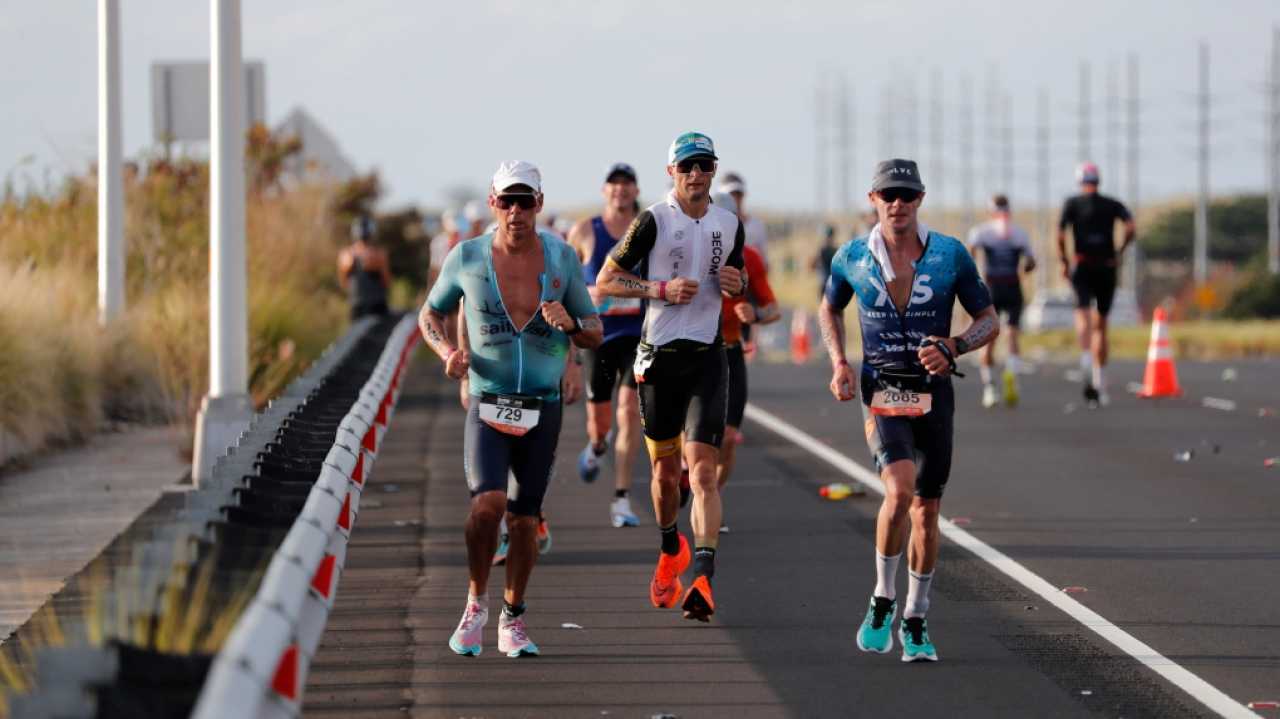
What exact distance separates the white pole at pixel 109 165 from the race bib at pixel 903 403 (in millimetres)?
13189

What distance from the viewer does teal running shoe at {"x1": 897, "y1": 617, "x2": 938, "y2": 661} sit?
29.6 ft

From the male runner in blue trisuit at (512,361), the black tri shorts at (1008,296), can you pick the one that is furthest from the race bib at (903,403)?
the black tri shorts at (1008,296)

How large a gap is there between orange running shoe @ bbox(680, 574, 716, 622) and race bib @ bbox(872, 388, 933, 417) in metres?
1.29

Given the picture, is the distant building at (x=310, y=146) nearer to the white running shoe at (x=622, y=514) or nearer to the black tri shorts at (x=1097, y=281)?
the black tri shorts at (x=1097, y=281)

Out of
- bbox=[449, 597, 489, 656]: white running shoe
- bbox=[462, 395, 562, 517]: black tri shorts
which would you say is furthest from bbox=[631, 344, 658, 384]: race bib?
bbox=[449, 597, 489, 656]: white running shoe

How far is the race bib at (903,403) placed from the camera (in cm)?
912

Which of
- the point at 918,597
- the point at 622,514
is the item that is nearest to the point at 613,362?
the point at 622,514

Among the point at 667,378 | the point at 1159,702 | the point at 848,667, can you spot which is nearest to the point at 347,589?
the point at 667,378

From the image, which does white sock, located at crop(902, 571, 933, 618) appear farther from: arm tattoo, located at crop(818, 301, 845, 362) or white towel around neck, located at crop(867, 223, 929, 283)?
white towel around neck, located at crop(867, 223, 929, 283)

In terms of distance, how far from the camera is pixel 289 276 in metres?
27.9

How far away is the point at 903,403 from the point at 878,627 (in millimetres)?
934

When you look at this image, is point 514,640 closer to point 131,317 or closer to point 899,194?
point 899,194

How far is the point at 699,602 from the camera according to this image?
9859 millimetres

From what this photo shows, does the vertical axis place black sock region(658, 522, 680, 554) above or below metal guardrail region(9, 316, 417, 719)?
below
